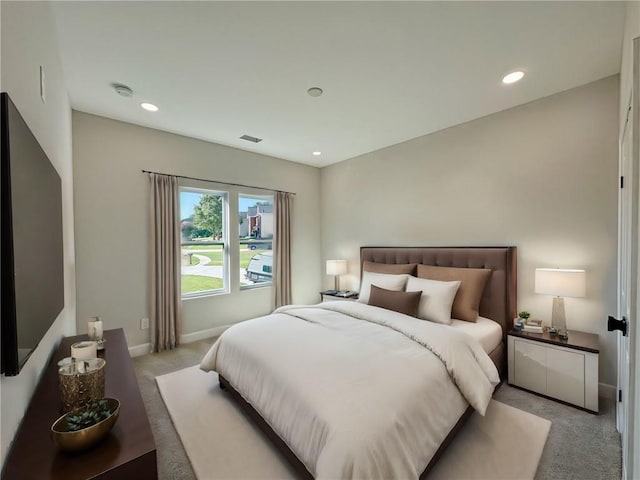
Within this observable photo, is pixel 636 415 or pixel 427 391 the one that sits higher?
pixel 636 415

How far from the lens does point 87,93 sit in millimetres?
2613

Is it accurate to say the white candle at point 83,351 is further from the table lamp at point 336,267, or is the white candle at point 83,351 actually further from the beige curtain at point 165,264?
the table lamp at point 336,267

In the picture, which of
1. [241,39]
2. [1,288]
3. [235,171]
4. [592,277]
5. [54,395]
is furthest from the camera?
[235,171]

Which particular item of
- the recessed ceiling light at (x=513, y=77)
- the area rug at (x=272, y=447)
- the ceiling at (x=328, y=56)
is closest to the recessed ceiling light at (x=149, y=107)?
the ceiling at (x=328, y=56)

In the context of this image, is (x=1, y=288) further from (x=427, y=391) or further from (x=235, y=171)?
(x=235, y=171)

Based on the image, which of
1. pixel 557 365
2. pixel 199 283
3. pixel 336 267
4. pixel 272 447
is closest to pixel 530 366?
pixel 557 365

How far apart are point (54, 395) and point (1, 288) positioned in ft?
2.81

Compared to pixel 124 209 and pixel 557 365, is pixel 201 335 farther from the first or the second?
pixel 557 365

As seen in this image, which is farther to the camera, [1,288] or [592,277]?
[592,277]

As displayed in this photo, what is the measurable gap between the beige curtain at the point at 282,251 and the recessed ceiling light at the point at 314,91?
2.13 m

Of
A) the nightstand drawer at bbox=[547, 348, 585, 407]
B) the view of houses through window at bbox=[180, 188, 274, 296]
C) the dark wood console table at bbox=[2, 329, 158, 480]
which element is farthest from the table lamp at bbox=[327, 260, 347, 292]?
the dark wood console table at bbox=[2, 329, 158, 480]

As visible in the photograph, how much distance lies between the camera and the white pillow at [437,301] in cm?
272

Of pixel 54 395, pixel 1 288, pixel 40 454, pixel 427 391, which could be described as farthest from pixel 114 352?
pixel 427 391

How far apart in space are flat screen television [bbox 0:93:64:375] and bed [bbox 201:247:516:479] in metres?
1.18
